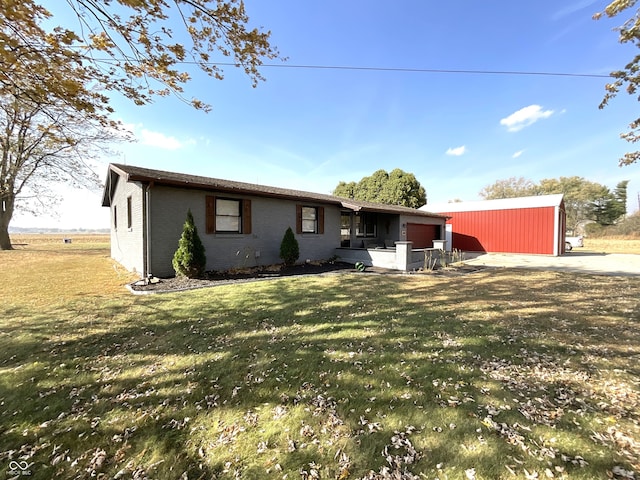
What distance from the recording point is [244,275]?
880 centimetres

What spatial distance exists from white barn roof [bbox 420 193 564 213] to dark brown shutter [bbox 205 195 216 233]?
58.5 feet

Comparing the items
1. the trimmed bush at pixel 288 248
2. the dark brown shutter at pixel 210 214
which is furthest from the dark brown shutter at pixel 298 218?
the dark brown shutter at pixel 210 214

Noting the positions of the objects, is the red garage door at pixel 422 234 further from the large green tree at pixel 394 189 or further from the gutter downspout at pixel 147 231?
the gutter downspout at pixel 147 231

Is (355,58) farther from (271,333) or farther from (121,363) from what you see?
(121,363)

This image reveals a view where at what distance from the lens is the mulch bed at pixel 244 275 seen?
6932mm

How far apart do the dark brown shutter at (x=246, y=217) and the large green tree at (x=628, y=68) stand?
1190cm

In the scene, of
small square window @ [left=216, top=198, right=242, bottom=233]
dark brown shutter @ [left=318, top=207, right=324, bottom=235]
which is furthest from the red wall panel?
small square window @ [left=216, top=198, right=242, bottom=233]

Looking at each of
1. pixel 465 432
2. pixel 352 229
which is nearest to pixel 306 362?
pixel 465 432

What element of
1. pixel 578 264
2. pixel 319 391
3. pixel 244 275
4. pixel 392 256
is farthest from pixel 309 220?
pixel 578 264

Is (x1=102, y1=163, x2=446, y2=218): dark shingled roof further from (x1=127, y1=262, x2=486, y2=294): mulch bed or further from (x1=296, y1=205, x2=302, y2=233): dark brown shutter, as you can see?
(x1=127, y1=262, x2=486, y2=294): mulch bed

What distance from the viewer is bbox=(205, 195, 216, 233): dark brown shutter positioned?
348 inches

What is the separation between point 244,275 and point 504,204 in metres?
18.4

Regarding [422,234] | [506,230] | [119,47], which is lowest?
[422,234]

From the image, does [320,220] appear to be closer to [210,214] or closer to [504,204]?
[210,214]
